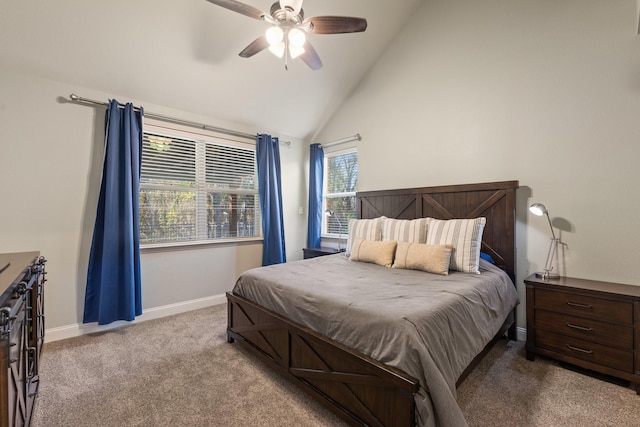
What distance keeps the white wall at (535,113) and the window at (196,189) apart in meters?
2.10

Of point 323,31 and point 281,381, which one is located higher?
point 323,31

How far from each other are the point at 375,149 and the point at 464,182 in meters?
1.26

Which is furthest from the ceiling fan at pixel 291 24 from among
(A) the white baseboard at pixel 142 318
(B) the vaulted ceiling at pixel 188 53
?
(A) the white baseboard at pixel 142 318

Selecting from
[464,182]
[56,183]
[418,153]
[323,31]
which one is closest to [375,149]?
[418,153]

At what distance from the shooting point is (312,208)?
14.6 ft

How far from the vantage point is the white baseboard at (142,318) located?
268 centimetres

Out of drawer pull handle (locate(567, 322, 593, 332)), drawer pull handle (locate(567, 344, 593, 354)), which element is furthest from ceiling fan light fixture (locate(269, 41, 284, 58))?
drawer pull handle (locate(567, 344, 593, 354))

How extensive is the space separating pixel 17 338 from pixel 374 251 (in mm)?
2429

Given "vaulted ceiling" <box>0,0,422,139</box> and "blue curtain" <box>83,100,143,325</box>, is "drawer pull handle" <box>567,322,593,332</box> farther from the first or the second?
"blue curtain" <box>83,100,143,325</box>

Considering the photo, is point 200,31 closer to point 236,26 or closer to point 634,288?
point 236,26

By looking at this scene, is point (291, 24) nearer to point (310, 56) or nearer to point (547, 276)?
point (310, 56)

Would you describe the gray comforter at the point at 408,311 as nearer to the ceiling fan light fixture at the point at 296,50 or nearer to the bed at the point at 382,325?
the bed at the point at 382,325

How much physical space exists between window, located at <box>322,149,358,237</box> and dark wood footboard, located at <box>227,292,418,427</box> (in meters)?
2.32

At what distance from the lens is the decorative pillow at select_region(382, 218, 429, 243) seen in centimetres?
279
